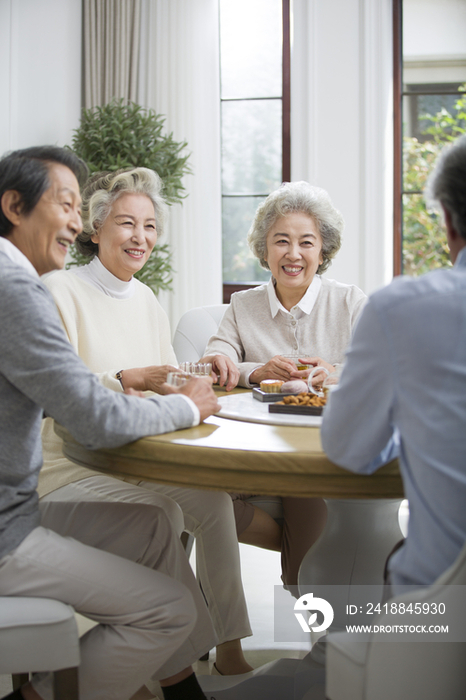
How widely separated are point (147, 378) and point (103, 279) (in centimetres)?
57

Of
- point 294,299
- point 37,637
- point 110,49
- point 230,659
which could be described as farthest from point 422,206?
point 37,637

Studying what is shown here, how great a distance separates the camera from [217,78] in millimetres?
4543

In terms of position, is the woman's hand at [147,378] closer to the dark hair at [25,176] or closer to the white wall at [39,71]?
the dark hair at [25,176]

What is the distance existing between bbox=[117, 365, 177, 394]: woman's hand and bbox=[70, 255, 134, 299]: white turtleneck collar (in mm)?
482

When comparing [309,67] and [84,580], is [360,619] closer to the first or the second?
[84,580]

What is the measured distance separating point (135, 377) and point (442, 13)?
416 centimetres

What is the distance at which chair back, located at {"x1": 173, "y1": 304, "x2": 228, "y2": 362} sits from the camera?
246 cm

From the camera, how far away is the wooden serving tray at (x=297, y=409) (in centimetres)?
140

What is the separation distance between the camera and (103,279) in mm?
2068

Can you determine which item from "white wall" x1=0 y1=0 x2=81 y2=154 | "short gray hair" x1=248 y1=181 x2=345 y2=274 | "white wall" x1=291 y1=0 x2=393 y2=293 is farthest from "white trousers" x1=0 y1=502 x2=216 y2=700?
"white wall" x1=0 y1=0 x2=81 y2=154

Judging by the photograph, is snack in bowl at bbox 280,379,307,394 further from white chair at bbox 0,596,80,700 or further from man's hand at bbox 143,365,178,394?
white chair at bbox 0,596,80,700

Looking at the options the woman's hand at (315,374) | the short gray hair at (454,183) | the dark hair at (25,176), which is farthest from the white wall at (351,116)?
the short gray hair at (454,183)

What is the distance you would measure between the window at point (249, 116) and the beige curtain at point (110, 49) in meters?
0.69

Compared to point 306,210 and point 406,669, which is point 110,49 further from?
point 406,669
